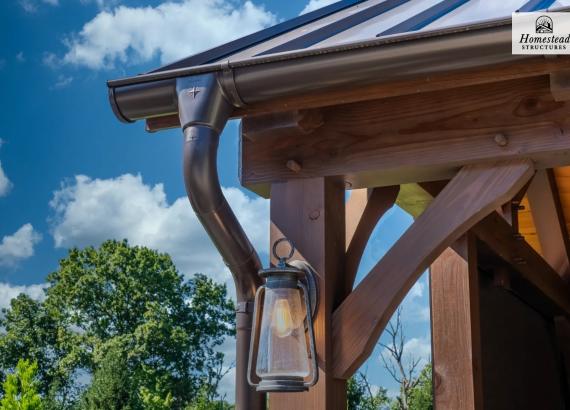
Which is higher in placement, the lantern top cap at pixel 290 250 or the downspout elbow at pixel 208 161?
the downspout elbow at pixel 208 161

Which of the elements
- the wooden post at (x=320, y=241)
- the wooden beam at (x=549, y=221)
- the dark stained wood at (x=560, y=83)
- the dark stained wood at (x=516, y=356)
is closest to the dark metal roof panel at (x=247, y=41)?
the wooden post at (x=320, y=241)

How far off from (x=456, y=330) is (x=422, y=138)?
28.9 inches

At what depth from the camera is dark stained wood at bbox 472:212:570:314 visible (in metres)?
3.05

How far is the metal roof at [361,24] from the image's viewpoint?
1997mm

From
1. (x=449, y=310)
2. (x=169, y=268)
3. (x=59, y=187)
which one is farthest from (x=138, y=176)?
(x=449, y=310)

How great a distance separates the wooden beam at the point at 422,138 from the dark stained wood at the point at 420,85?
0.15 meters

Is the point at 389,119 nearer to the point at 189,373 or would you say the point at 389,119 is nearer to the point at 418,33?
the point at 418,33

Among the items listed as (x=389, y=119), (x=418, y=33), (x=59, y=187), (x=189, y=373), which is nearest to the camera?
(x=418, y=33)

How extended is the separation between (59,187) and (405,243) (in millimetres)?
65834

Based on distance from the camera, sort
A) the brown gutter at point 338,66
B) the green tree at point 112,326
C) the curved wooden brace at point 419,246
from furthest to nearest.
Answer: the green tree at point 112,326 → the curved wooden brace at point 419,246 → the brown gutter at point 338,66

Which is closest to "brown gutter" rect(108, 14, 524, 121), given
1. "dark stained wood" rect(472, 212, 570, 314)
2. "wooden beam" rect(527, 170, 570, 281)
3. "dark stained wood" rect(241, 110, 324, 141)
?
"dark stained wood" rect(241, 110, 324, 141)

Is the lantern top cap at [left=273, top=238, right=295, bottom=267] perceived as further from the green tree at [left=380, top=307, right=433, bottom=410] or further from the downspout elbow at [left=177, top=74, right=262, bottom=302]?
the green tree at [left=380, top=307, right=433, bottom=410]

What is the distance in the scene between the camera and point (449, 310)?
2643 millimetres

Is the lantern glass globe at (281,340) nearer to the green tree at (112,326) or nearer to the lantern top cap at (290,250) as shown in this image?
the lantern top cap at (290,250)
